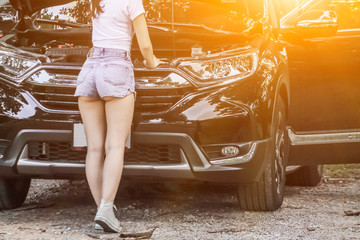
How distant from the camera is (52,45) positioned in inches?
256

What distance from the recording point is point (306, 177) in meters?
8.47

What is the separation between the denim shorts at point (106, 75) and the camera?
548 cm

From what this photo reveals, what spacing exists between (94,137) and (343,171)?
5.09 meters

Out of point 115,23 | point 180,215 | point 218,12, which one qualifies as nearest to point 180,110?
point 115,23

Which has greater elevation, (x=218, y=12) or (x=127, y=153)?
(x=218, y=12)

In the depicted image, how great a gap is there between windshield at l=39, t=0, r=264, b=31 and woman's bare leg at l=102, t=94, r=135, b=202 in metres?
1.17

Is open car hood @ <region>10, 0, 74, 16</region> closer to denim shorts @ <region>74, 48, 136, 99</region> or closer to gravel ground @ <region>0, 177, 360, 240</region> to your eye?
denim shorts @ <region>74, 48, 136, 99</region>

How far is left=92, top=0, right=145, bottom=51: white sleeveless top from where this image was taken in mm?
5508

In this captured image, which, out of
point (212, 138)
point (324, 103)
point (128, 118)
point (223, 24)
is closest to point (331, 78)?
point (324, 103)

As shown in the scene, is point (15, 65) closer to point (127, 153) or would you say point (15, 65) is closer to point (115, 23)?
point (115, 23)


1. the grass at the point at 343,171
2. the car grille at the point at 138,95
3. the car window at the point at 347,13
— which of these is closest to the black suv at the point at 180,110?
the car grille at the point at 138,95

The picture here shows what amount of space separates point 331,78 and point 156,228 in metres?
2.08

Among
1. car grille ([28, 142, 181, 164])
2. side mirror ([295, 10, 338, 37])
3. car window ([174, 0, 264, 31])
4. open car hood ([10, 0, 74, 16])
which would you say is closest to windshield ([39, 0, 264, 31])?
car window ([174, 0, 264, 31])

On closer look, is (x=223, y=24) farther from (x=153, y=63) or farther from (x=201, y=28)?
(x=153, y=63)
